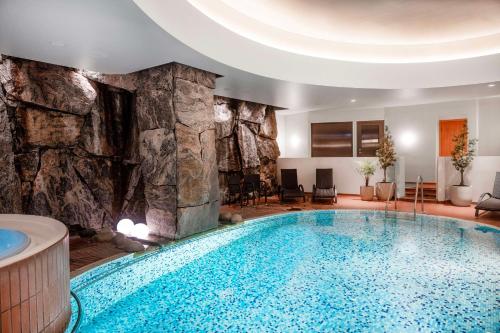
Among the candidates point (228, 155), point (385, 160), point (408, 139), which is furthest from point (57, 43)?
point (408, 139)

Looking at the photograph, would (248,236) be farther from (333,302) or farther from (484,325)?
(484,325)

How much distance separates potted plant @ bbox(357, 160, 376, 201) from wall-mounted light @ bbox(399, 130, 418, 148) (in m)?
1.97

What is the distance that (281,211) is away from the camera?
721 centimetres

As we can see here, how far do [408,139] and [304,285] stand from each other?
8.63m

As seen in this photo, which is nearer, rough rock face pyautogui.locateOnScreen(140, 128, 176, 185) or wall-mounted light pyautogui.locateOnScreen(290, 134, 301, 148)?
rough rock face pyautogui.locateOnScreen(140, 128, 176, 185)

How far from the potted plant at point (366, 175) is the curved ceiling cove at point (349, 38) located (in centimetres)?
302

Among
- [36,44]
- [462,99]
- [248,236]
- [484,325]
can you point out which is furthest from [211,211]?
[462,99]

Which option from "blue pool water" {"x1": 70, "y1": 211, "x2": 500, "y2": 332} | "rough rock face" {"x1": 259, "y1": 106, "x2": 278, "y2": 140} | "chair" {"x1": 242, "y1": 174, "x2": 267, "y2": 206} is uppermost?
"rough rock face" {"x1": 259, "y1": 106, "x2": 278, "y2": 140}

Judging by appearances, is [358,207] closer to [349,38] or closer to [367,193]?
[367,193]

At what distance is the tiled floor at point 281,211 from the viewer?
3996mm

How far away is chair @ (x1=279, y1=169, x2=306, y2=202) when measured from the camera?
336 inches

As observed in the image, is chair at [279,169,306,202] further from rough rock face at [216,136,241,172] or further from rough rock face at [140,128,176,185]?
rough rock face at [140,128,176,185]

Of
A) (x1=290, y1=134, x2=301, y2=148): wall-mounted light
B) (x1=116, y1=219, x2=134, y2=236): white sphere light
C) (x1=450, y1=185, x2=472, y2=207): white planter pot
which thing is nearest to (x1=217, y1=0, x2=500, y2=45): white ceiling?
(x1=450, y1=185, x2=472, y2=207): white planter pot

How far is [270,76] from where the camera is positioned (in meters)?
5.88
